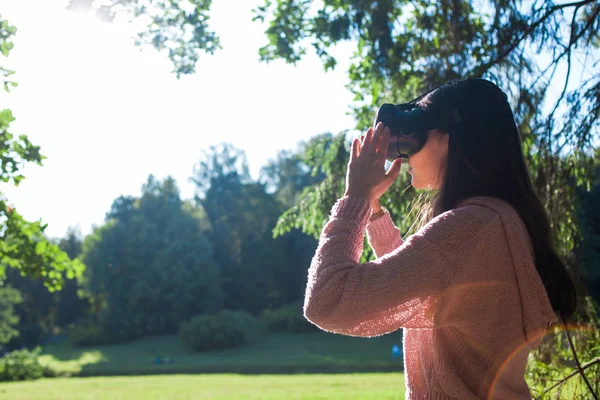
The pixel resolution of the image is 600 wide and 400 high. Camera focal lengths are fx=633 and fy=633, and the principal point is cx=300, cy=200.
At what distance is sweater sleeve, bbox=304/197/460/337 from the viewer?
48.1 inches

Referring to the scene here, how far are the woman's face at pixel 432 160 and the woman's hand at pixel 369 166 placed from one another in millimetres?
143

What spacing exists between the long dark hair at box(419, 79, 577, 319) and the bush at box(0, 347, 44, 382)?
2971 cm

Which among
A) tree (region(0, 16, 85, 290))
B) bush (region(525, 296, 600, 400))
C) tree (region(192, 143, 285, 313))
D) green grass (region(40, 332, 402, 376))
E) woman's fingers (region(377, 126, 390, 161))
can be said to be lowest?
green grass (region(40, 332, 402, 376))

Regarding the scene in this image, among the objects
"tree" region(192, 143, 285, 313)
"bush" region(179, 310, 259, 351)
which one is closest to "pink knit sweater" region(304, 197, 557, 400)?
"bush" region(179, 310, 259, 351)

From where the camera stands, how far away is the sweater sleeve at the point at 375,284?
1.22m

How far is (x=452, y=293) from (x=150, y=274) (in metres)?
42.3

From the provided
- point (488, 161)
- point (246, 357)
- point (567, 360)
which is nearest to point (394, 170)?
point (488, 161)

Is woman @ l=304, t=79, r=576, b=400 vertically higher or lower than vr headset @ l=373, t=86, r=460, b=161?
lower

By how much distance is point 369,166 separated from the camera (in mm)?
1375

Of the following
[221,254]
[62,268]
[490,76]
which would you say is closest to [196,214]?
[221,254]

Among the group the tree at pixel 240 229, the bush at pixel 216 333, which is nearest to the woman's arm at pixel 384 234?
the bush at pixel 216 333

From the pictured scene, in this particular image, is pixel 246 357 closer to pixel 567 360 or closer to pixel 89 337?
pixel 89 337

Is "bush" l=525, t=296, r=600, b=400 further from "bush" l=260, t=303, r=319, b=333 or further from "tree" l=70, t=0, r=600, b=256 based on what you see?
"bush" l=260, t=303, r=319, b=333

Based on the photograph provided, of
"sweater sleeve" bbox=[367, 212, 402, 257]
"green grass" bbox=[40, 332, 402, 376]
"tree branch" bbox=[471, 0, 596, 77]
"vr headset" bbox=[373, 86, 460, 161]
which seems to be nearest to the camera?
"vr headset" bbox=[373, 86, 460, 161]
